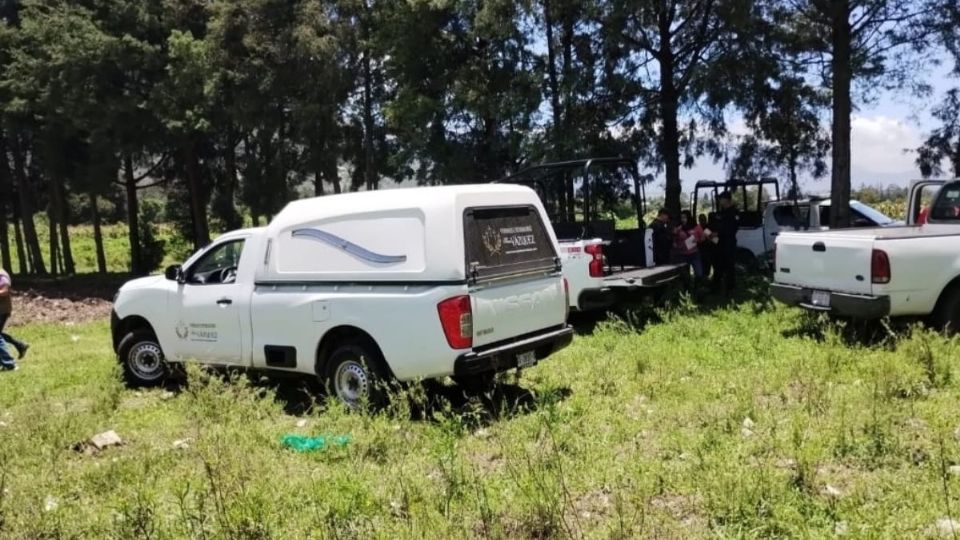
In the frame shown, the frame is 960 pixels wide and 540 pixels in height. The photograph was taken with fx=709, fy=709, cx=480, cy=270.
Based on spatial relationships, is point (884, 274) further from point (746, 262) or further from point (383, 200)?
point (746, 262)

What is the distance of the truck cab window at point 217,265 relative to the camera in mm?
7945

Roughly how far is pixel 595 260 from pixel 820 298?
3035 mm

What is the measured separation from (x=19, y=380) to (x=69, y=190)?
22.6m

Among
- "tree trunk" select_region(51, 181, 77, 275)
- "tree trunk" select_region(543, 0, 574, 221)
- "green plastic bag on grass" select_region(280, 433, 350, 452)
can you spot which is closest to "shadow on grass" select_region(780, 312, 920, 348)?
"green plastic bag on grass" select_region(280, 433, 350, 452)

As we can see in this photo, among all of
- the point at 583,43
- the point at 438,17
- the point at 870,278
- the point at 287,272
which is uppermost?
the point at 438,17

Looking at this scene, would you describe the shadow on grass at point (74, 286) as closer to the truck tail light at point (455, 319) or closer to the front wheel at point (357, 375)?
the front wheel at point (357, 375)

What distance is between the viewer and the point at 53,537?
426 cm

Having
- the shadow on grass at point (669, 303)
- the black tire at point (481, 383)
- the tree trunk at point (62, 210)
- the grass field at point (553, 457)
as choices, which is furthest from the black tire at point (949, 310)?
the tree trunk at point (62, 210)

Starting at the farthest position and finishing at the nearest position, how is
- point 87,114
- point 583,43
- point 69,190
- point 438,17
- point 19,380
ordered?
1. point 69,190
2. point 87,114
3. point 438,17
4. point 583,43
5. point 19,380

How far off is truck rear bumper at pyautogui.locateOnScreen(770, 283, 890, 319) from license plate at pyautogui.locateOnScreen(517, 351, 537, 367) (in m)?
3.79

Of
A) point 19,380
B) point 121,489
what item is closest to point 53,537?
point 121,489

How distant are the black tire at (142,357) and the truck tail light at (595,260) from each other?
19.0 ft

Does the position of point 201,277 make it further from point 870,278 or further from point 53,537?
point 870,278

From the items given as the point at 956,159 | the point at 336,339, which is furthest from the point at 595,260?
the point at 956,159
